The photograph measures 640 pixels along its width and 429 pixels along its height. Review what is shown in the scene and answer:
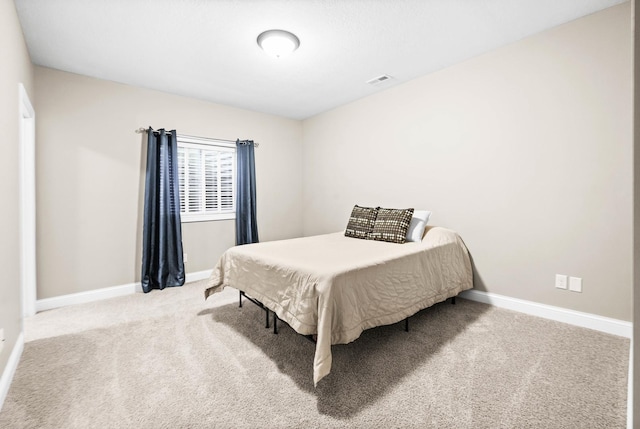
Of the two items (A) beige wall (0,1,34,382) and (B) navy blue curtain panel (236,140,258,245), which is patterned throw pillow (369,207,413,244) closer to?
(B) navy blue curtain panel (236,140,258,245)

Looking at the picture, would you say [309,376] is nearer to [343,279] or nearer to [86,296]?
[343,279]

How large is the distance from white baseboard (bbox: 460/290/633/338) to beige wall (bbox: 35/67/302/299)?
135 inches

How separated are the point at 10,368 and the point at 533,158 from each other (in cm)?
415

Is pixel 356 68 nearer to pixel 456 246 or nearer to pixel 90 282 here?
pixel 456 246

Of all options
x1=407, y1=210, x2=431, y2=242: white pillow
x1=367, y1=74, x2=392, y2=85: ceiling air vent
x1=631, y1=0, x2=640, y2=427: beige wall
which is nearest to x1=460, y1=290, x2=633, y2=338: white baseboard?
x1=407, y1=210, x2=431, y2=242: white pillow

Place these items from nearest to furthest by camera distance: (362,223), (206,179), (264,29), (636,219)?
1. (636,219)
2. (264,29)
3. (362,223)
4. (206,179)

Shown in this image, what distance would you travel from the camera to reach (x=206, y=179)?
165 inches

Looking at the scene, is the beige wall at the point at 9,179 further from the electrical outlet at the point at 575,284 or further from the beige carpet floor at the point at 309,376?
the electrical outlet at the point at 575,284

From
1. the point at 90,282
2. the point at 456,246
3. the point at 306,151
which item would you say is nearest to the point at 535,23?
the point at 456,246

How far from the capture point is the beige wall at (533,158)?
226cm

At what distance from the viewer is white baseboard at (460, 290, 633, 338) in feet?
7.40

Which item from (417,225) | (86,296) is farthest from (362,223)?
(86,296)

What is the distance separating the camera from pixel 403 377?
5.81 ft

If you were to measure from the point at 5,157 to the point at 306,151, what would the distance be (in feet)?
12.5
